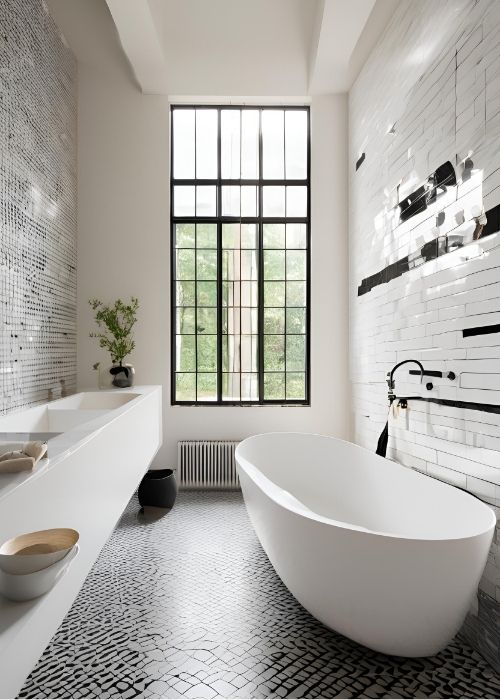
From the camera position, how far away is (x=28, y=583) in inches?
42.6

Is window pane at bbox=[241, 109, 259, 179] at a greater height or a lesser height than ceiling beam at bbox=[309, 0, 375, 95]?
lesser

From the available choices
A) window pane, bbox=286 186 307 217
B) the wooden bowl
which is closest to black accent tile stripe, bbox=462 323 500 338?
the wooden bowl

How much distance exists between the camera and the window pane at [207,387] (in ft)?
14.7

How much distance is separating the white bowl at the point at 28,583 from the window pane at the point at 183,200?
3817 mm

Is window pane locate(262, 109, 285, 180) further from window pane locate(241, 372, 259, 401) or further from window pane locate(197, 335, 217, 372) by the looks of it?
window pane locate(241, 372, 259, 401)

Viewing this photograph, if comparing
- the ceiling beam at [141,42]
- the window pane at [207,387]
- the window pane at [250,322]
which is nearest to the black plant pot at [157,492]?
the window pane at [207,387]

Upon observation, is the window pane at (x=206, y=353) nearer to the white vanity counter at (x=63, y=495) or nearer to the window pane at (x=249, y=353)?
the window pane at (x=249, y=353)

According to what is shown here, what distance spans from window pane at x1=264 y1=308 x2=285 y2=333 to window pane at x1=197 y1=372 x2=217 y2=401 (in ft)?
2.22

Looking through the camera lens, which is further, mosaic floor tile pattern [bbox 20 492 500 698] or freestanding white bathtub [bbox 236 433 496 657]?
mosaic floor tile pattern [bbox 20 492 500 698]

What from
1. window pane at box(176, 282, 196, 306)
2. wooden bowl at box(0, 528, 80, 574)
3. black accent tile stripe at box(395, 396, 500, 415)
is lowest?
wooden bowl at box(0, 528, 80, 574)

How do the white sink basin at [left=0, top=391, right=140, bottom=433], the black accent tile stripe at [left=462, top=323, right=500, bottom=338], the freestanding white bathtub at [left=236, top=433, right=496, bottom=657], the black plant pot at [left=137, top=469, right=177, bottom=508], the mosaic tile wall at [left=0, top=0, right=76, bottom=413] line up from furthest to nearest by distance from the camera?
the black plant pot at [left=137, top=469, right=177, bottom=508]
the mosaic tile wall at [left=0, top=0, right=76, bottom=413]
the white sink basin at [left=0, top=391, right=140, bottom=433]
the black accent tile stripe at [left=462, top=323, right=500, bottom=338]
the freestanding white bathtub at [left=236, top=433, right=496, bottom=657]

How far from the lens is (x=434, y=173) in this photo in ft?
8.69

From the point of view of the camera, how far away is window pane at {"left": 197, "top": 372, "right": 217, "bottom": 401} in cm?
448

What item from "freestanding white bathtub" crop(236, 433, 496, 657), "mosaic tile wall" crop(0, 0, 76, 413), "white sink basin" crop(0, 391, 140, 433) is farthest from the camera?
"mosaic tile wall" crop(0, 0, 76, 413)
